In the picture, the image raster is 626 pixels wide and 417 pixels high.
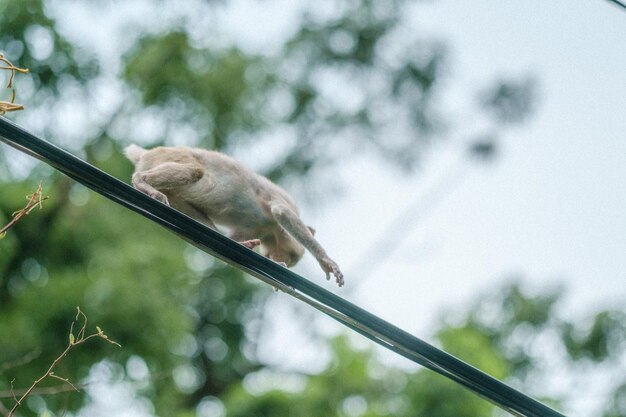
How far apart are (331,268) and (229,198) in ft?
2.58

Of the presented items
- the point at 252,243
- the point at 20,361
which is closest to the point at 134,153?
the point at 252,243

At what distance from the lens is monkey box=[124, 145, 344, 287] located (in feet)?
17.1

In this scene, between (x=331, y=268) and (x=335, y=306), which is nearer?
(x=335, y=306)

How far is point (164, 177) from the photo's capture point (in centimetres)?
514

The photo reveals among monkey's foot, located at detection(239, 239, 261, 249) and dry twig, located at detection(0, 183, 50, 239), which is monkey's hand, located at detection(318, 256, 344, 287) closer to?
monkey's foot, located at detection(239, 239, 261, 249)

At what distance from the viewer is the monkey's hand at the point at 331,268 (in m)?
5.11

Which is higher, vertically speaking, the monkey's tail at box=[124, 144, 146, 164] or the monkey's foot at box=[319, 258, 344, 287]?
the monkey's foot at box=[319, 258, 344, 287]

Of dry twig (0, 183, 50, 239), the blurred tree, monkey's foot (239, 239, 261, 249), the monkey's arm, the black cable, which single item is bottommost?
the blurred tree

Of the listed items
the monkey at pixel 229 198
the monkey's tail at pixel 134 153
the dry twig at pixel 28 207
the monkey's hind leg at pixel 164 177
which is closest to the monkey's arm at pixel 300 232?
the monkey at pixel 229 198

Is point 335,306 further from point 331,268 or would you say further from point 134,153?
point 134,153

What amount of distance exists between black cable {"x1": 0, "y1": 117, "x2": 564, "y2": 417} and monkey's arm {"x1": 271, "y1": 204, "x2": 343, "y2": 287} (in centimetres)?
146

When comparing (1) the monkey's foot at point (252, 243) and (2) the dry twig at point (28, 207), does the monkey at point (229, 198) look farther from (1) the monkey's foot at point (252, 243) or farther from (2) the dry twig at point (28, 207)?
(2) the dry twig at point (28, 207)

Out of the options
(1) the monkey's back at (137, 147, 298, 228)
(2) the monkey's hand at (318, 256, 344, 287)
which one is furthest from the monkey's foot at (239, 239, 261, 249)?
(2) the monkey's hand at (318, 256, 344, 287)

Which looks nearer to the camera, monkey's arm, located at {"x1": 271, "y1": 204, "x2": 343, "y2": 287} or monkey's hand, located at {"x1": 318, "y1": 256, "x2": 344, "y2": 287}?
monkey's hand, located at {"x1": 318, "y1": 256, "x2": 344, "y2": 287}
